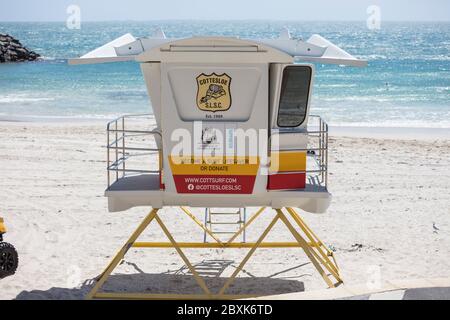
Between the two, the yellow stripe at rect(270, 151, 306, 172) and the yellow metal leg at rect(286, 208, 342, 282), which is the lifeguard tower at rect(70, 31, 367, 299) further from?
the yellow metal leg at rect(286, 208, 342, 282)

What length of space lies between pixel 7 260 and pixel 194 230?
3855 millimetres

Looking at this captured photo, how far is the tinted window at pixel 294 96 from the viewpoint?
997 cm

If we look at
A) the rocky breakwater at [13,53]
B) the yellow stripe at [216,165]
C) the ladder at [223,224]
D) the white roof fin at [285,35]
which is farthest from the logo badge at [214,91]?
the rocky breakwater at [13,53]

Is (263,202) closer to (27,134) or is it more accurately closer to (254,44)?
(254,44)

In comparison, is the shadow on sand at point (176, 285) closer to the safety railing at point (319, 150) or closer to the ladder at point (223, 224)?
the ladder at point (223, 224)

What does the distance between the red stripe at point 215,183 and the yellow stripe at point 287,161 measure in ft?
1.03

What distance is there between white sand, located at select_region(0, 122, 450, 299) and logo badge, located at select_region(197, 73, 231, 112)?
3061 mm

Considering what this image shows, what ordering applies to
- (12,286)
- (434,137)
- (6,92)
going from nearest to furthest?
(12,286), (434,137), (6,92)

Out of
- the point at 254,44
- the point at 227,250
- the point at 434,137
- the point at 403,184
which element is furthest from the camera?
the point at 434,137

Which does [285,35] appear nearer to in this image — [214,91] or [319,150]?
[319,150]

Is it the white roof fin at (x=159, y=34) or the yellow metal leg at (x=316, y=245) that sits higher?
the white roof fin at (x=159, y=34)

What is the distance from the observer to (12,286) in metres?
11.3
